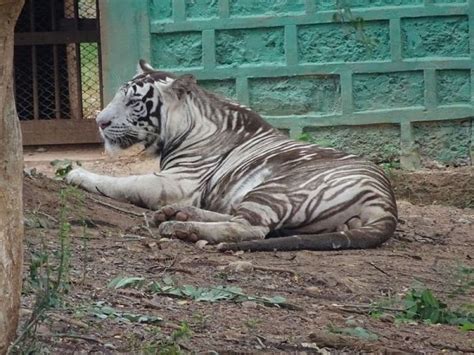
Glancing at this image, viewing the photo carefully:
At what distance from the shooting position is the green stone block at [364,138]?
1140 cm

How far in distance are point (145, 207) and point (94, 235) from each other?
137 centimetres

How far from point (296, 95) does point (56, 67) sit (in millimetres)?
2566

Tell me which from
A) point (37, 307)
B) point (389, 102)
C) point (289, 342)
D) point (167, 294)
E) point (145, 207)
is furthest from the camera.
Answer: point (389, 102)

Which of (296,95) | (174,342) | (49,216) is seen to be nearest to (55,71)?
(296,95)

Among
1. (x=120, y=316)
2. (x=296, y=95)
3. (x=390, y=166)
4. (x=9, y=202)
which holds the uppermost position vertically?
(x=9, y=202)

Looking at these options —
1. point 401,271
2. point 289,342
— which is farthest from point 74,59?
point 289,342

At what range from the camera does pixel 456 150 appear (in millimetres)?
11391

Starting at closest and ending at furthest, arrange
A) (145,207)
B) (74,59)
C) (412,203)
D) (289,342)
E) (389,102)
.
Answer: (289,342) → (145,207) → (412,203) → (389,102) → (74,59)

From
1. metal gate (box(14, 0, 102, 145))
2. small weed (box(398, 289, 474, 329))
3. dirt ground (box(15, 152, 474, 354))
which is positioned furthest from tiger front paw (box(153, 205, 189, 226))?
metal gate (box(14, 0, 102, 145))

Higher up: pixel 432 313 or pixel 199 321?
pixel 199 321

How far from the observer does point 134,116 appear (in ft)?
30.1

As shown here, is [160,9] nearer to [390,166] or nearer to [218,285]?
[390,166]

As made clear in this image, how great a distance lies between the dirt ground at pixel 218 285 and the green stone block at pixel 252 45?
2844 millimetres

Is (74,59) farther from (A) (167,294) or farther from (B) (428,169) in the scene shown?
(A) (167,294)
